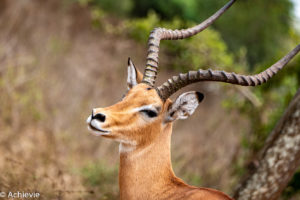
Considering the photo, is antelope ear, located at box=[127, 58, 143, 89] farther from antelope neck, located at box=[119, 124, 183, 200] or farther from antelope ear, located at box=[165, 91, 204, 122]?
antelope neck, located at box=[119, 124, 183, 200]

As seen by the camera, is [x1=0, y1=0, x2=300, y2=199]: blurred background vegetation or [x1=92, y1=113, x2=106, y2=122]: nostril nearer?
[x1=92, y1=113, x2=106, y2=122]: nostril

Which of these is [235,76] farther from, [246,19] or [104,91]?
[246,19]

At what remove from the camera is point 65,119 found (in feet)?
34.0

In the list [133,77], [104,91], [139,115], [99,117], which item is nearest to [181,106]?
[139,115]

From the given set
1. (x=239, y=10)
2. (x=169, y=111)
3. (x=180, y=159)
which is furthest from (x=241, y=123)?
(x=169, y=111)

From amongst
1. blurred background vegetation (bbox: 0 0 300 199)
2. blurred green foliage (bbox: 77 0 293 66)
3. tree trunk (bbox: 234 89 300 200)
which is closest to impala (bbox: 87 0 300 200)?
blurred background vegetation (bbox: 0 0 300 199)

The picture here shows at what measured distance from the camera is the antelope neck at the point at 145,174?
14.5 feet

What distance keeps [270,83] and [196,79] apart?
204 inches

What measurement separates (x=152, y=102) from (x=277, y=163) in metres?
2.36

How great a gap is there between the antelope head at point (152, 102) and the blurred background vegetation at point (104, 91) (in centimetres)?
121

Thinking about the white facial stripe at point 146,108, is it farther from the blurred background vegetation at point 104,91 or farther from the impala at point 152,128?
the blurred background vegetation at point 104,91

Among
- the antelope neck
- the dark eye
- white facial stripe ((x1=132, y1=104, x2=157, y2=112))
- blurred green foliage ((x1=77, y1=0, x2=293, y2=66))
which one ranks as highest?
blurred green foliage ((x1=77, y1=0, x2=293, y2=66))

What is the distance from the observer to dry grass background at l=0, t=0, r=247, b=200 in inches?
281

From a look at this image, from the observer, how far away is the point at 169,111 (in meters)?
4.65
